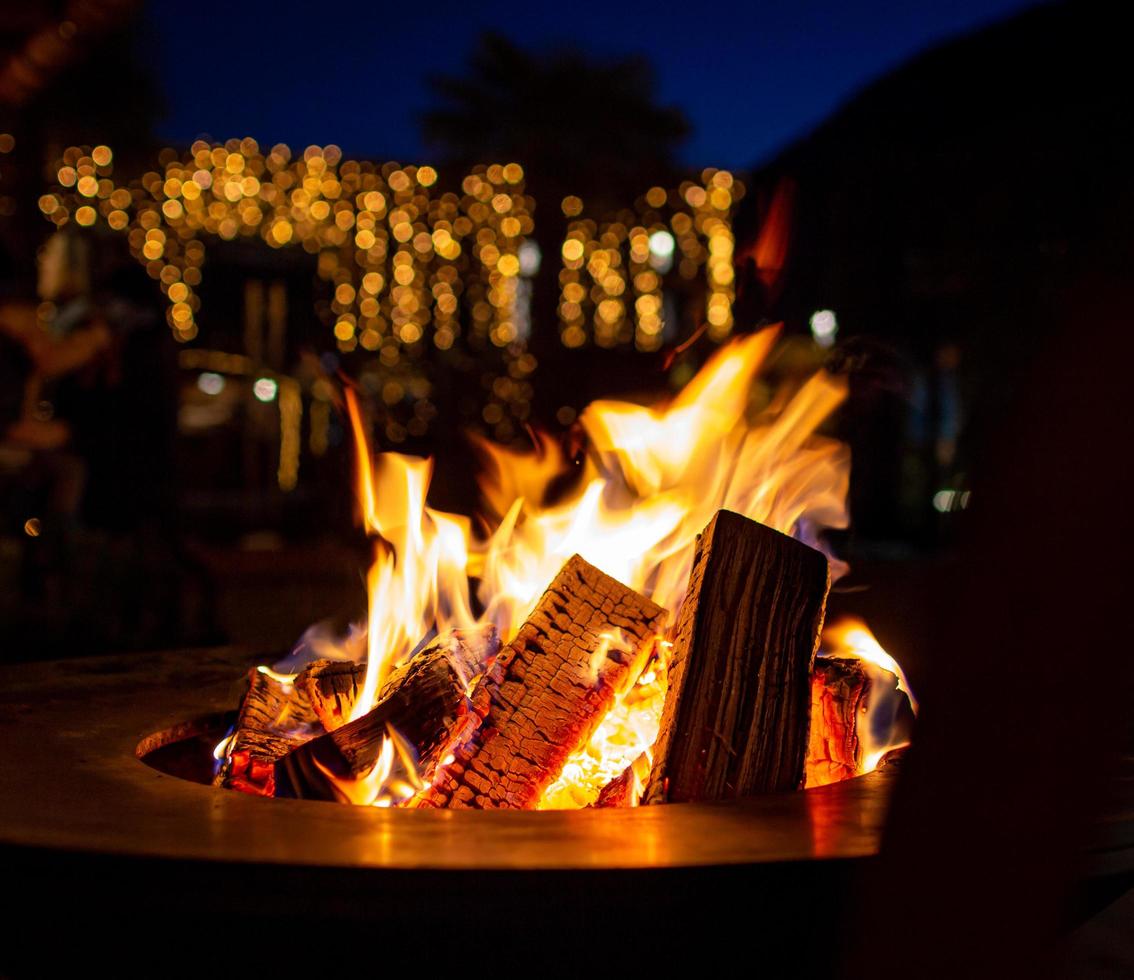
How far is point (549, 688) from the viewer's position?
6.75 ft

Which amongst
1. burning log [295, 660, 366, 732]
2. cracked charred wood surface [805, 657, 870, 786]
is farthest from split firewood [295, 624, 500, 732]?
cracked charred wood surface [805, 657, 870, 786]

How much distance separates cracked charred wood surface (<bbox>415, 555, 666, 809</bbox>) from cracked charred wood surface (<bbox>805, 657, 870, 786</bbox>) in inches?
13.4

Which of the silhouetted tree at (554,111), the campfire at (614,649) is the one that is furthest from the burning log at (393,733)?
the silhouetted tree at (554,111)

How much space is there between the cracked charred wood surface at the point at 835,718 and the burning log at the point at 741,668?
13 centimetres

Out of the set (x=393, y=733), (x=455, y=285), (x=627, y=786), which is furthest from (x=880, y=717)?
(x=455, y=285)

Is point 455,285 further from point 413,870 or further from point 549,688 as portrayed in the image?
point 413,870

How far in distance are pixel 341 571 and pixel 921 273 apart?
5312 mm

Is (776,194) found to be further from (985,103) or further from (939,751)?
(939,751)

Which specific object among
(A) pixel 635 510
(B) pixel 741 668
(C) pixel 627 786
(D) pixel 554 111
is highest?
(D) pixel 554 111

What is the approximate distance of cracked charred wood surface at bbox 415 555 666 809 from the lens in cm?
196

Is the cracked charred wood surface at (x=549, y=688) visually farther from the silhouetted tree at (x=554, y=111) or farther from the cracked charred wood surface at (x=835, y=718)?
the silhouetted tree at (x=554, y=111)

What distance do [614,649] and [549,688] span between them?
157 mm

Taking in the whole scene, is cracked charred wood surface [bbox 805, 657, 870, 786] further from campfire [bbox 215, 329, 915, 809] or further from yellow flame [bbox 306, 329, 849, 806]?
yellow flame [bbox 306, 329, 849, 806]

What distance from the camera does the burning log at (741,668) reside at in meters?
1.88
